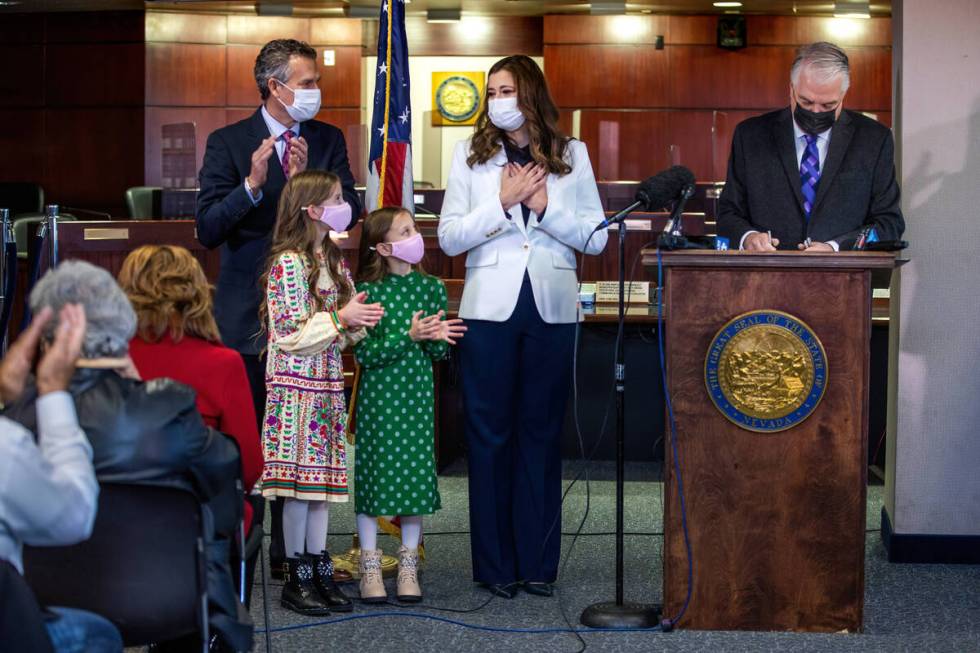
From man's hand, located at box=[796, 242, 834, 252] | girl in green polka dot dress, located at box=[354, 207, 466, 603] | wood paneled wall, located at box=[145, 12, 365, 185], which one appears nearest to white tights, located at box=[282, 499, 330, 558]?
girl in green polka dot dress, located at box=[354, 207, 466, 603]

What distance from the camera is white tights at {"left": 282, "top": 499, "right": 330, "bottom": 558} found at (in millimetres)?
3785

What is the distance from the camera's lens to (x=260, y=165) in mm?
3775

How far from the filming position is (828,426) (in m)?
3.44

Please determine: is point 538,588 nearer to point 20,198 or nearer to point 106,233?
point 106,233

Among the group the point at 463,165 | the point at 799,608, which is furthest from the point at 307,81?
the point at 799,608

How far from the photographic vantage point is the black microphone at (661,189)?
11.1ft

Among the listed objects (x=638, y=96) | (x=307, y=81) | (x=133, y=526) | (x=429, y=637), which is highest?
(x=638, y=96)

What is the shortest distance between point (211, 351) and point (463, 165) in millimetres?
1409

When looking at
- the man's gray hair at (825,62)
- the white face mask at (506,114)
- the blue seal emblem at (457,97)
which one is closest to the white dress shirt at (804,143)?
the man's gray hair at (825,62)

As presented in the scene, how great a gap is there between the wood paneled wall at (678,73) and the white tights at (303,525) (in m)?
9.87

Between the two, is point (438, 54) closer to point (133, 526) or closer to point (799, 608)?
point (799, 608)

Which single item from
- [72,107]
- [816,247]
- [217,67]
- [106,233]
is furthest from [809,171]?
[72,107]

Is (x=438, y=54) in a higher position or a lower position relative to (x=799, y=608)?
higher

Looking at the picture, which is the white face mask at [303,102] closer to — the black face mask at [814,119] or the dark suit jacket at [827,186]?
the dark suit jacket at [827,186]
